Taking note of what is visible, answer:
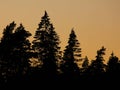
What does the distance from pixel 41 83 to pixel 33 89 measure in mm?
1847

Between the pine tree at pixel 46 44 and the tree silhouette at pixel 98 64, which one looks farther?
the tree silhouette at pixel 98 64

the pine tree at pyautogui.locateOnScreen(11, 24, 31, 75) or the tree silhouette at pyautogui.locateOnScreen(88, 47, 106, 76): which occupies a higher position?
the tree silhouette at pyautogui.locateOnScreen(88, 47, 106, 76)

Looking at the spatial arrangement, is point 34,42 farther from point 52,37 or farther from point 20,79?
point 20,79

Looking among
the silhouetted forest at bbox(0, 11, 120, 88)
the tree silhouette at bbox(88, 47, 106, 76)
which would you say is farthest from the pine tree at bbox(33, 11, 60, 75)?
the tree silhouette at bbox(88, 47, 106, 76)

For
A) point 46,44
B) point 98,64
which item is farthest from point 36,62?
point 98,64

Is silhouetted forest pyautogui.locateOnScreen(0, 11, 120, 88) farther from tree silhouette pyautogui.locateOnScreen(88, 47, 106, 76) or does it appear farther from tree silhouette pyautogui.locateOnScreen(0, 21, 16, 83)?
tree silhouette pyautogui.locateOnScreen(88, 47, 106, 76)

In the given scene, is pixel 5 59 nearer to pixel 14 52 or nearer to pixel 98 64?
pixel 14 52

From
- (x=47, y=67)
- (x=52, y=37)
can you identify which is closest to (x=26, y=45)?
(x=47, y=67)

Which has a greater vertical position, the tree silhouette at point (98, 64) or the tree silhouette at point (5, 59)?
the tree silhouette at point (98, 64)

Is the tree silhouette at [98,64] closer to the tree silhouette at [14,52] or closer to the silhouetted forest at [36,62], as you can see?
the silhouetted forest at [36,62]

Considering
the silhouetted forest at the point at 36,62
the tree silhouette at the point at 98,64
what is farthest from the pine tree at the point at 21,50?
the tree silhouette at the point at 98,64

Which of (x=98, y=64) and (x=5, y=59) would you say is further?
(x=98, y=64)

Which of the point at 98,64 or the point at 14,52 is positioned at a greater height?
the point at 98,64

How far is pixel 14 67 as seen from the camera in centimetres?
5638
